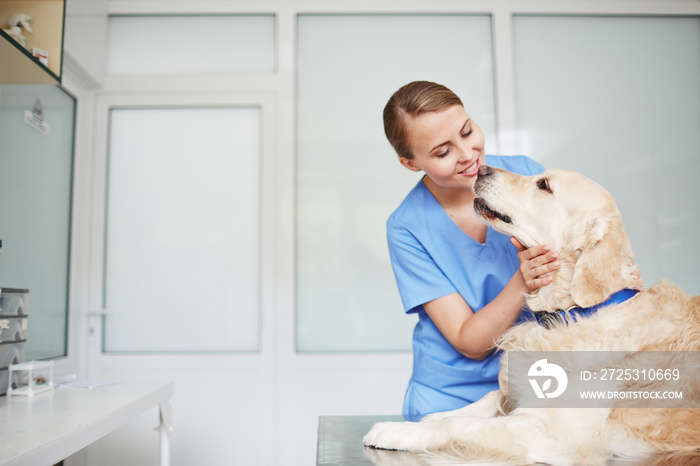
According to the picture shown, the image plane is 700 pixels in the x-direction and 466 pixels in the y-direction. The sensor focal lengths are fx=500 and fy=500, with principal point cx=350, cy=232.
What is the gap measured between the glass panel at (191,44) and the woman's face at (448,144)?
2105 millimetres

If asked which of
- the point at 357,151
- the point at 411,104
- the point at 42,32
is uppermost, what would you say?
the point at 42,32

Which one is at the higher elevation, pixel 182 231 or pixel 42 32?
pixel 42 32

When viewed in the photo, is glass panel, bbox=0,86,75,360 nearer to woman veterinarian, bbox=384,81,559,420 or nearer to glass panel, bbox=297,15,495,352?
glass panel, bbox=297,15,495,352

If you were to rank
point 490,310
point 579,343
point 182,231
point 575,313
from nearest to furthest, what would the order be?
point 579,343 → point 575,313 → point 490,310 → point 182,231

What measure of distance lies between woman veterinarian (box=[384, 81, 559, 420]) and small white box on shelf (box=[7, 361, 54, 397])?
1.32 m

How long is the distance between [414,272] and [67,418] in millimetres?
1057

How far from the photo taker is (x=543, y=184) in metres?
1.27

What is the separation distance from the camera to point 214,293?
3094 mm

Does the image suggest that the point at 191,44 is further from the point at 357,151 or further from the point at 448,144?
the point at 448,144

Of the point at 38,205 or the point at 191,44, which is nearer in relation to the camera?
the point at 38,205

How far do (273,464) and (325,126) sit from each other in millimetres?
2074

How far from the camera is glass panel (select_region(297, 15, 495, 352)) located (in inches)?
121

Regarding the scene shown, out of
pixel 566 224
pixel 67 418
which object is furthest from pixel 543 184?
pixel 67 418

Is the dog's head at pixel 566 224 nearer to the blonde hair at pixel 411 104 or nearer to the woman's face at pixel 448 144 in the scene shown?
the woman's face at pixel 448 144
